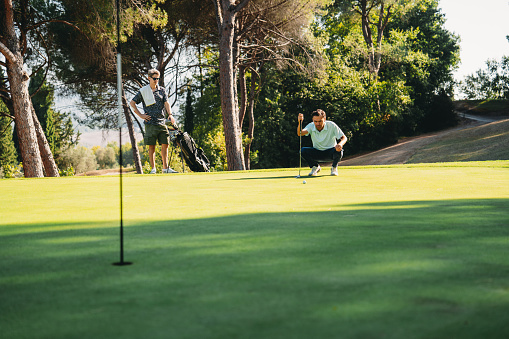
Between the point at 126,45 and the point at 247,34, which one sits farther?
the point at 126,45

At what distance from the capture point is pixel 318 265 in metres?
2.41

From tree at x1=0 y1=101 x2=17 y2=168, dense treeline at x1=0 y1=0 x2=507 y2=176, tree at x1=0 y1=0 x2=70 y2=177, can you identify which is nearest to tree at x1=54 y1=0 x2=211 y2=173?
dense treeline at x1=0 y1=0 x2=507 y2=176

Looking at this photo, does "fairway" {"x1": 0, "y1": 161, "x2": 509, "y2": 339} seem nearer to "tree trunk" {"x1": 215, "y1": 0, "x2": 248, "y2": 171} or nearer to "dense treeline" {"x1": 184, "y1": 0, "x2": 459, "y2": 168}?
"tree trunk" {"x1": 215, "y1": 0, "x2": 248, "y2": 171}

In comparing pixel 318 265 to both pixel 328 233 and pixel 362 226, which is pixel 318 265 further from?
pixel 362 226

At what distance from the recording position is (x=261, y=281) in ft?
7.06

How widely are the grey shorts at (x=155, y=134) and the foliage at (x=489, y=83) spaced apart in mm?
40214

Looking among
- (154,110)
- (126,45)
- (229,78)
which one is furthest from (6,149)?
(154,110)

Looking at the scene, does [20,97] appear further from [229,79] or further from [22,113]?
[229,79]

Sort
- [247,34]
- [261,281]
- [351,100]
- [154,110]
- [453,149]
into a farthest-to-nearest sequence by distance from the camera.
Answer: [351,100] → [453,149] → [247,34] → [154,110] → [261,281]

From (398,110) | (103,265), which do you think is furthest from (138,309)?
(398,110)

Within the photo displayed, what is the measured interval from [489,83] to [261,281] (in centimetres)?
4993

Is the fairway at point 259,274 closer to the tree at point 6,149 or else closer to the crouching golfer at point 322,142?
the crouching golfer at point 322,142

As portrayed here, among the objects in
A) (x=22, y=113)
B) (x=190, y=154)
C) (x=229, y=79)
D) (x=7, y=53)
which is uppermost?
(x=7, y=53)

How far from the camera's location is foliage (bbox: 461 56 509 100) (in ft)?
147
